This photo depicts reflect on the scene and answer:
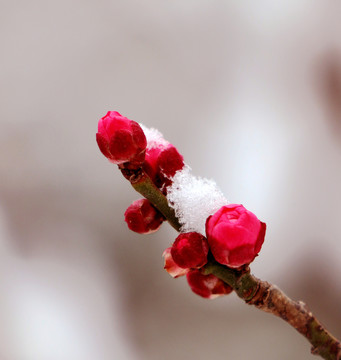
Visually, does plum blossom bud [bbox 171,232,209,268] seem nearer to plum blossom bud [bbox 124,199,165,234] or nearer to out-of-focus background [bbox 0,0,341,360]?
plum blossom bud [bbox 124,199,165,234]


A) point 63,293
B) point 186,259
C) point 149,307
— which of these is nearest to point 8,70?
point 63,293

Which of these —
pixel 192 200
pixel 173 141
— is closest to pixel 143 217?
pixel 192 200

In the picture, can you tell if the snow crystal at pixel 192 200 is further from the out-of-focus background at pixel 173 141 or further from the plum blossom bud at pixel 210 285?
the out-of-focus background at pixel 173 141

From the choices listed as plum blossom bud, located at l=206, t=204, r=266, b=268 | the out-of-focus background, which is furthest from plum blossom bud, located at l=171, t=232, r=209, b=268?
the out-of-focus background

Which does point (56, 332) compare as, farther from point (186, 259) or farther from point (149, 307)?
point (186, 259)

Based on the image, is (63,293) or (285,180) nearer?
(63,293)

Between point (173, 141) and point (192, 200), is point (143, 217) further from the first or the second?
point (173, 141)

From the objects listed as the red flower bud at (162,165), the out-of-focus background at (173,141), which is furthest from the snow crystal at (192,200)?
the out-of-focus background at (173,141)
